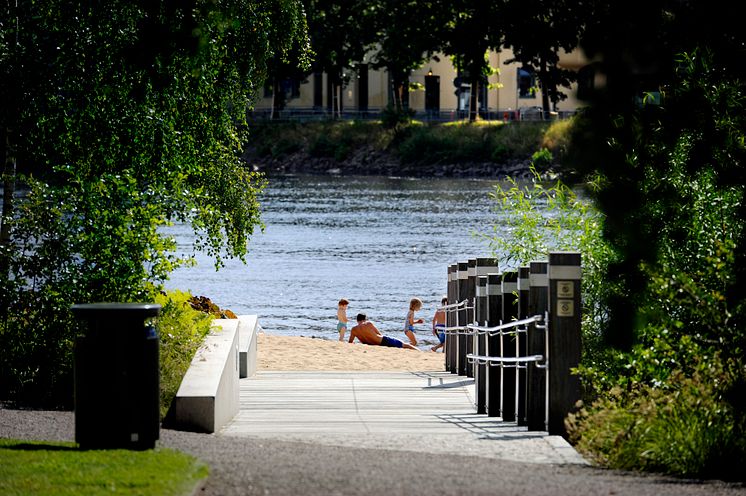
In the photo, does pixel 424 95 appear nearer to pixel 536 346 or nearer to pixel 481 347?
pixel 481 347

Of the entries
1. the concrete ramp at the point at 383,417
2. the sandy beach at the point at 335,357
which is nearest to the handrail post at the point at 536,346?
the concrete ramp at the point at 383,417

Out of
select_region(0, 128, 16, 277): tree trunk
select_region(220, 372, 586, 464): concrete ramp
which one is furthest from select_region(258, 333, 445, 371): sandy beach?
select_region(0, 128, 16, 277): tree trunk

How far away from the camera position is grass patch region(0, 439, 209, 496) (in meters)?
6.92

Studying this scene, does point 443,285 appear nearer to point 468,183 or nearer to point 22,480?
point 22,480

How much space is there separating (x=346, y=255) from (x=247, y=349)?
36827mm

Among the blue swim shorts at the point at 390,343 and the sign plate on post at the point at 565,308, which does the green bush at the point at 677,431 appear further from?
the blue swim shorts at the point at 390,343

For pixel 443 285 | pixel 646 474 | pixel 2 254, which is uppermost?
pixel 2 254

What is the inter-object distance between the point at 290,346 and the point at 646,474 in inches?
649

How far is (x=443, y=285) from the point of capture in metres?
45.3

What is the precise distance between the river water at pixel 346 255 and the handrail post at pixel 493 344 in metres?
15.6

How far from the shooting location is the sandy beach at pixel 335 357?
20.4 metres

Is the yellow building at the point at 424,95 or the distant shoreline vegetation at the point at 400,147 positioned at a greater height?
the yellow building at the point at 424,95

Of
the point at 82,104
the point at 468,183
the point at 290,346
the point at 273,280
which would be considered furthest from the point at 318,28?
the point at 82,104

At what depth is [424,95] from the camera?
4242 inches
